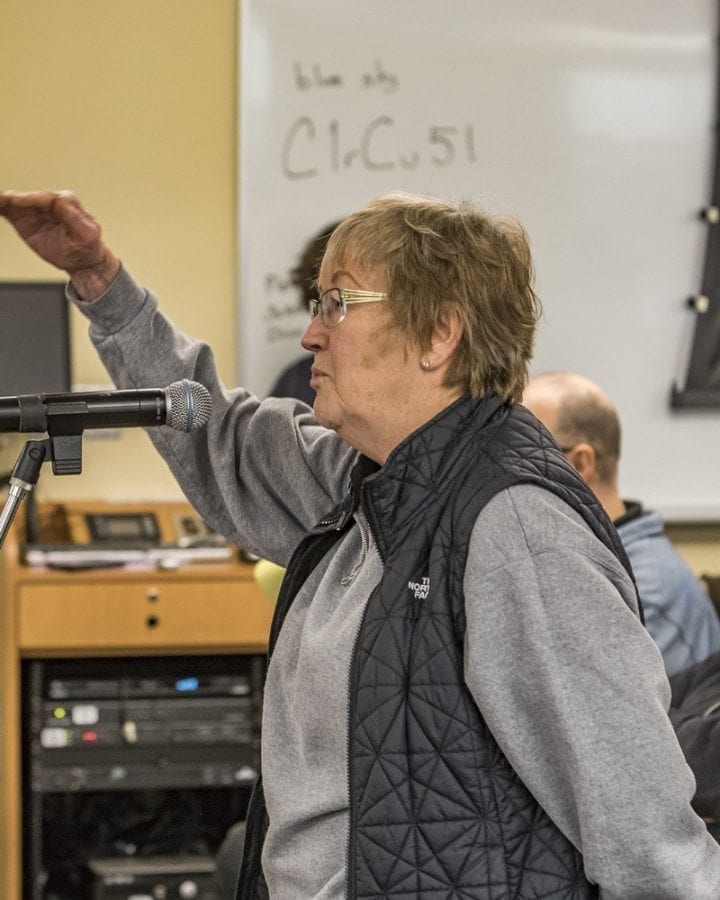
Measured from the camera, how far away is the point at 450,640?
1266mm

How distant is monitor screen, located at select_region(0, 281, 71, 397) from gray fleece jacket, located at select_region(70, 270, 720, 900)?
1898 millimetres

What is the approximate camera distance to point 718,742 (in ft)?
5.25

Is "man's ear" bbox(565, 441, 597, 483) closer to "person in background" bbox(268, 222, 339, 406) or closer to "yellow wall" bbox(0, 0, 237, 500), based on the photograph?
"person in background" bbox(268, 222, 339, 406)

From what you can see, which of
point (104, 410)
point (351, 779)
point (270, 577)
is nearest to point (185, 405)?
point (104, 410)

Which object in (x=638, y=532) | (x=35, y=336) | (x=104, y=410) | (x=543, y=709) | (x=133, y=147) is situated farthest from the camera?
(x=133, y=147)

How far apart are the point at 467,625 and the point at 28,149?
257 cm

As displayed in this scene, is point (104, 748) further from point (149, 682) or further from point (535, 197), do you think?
point (535, 197)

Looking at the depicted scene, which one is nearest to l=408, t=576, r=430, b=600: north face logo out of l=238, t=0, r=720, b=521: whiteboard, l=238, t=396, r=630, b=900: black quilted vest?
l=238, t=396, r=630, b=900: black quilted vest

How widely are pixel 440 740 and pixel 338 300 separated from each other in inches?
18.2

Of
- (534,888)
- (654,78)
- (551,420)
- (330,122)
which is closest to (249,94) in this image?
(330,122)

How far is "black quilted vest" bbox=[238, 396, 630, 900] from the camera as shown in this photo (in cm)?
124

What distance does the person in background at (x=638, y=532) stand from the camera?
222cm

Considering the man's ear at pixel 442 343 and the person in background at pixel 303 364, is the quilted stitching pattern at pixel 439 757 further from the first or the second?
the person in background at pixel 303 364

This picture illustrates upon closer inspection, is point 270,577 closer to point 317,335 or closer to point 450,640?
point 317,335
